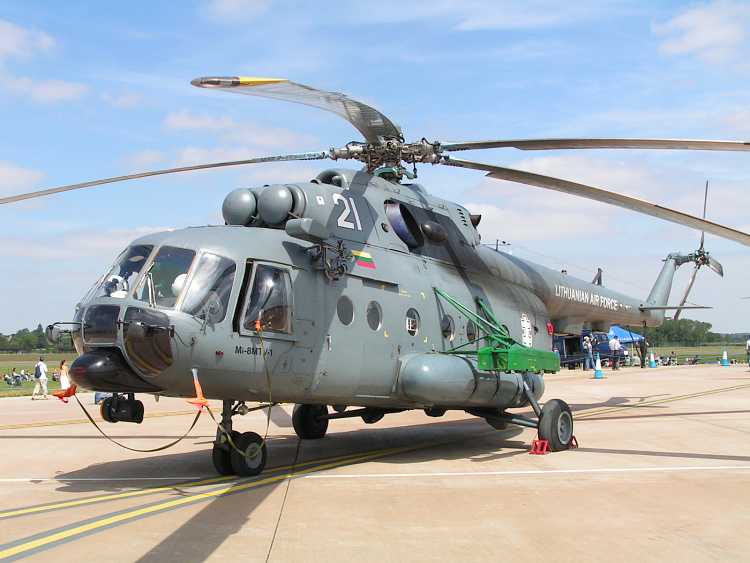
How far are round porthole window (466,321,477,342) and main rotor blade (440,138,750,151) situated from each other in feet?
10.3

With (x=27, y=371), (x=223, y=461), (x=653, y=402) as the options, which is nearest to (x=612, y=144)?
(x=223, y=461)

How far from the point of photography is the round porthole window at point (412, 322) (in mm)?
11422

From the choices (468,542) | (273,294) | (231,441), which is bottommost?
(468,542)

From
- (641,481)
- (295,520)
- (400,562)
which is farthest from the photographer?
(641,481)

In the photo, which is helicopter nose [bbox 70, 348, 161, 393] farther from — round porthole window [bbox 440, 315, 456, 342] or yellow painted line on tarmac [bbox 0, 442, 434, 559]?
round porthole window [bbox 440, 315, 456, 342]

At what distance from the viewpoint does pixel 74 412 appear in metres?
20.6

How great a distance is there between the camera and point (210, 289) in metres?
8.88

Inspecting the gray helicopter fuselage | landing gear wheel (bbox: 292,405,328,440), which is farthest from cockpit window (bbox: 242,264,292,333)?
landing gear wheel (bbox: 292,405,328,440)

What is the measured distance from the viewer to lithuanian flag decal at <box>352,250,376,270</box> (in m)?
10.8

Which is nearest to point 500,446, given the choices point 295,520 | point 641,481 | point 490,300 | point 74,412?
point 490,300

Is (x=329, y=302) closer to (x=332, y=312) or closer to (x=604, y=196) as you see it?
(x=332, y=312)

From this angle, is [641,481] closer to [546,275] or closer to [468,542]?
[468,542]

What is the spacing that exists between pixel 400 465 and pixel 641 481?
3217mm

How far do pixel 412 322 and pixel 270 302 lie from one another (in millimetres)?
2824
